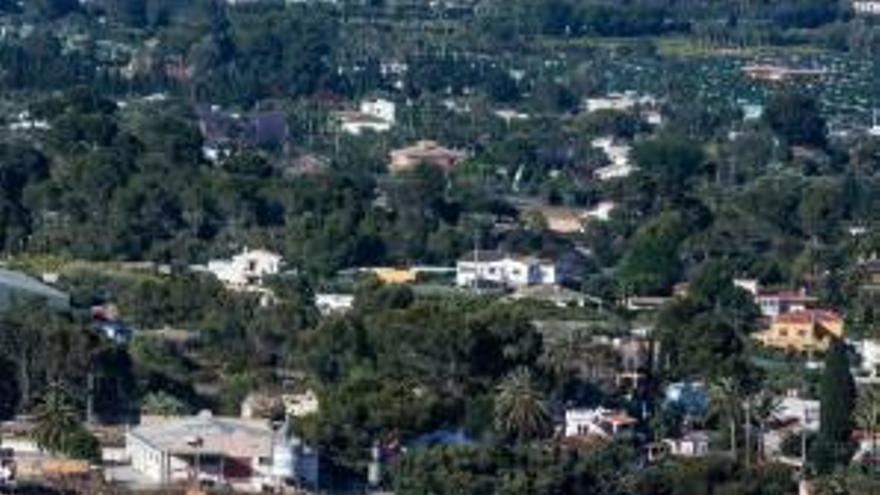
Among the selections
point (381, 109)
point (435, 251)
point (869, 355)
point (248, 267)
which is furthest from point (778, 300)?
point (381, 109)

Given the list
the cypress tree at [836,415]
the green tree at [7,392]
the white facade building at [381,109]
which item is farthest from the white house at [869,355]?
the white facade building at [381,109]

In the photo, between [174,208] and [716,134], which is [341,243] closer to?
[174,208]

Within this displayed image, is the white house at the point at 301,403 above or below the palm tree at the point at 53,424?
below

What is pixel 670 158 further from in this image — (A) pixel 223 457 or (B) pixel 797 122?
(A) pixel 223 457

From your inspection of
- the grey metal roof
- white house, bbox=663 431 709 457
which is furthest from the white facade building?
white house, bbox=663 431 709 457

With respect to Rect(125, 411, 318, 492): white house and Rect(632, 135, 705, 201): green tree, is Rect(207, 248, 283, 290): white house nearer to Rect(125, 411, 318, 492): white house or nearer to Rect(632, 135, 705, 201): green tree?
Rect(632, 135, 705, 201): green tree

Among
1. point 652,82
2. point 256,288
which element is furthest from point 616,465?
point 652,82

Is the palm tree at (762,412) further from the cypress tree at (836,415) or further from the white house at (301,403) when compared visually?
the white house at (301,403)
